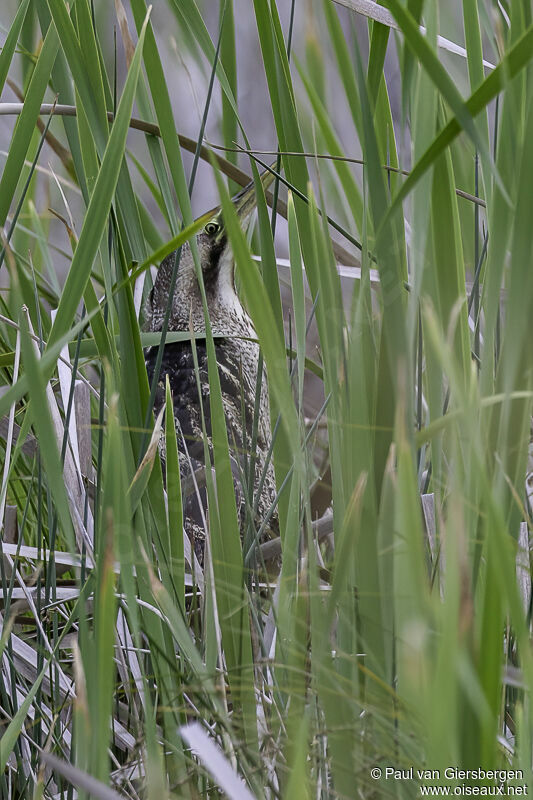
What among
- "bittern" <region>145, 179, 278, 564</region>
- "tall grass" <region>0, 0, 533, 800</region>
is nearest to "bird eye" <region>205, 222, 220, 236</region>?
"bittern" <region>145, 179, 278, 564</region>

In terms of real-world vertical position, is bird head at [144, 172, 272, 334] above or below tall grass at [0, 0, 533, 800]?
above

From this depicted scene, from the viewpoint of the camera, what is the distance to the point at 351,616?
0.45 m

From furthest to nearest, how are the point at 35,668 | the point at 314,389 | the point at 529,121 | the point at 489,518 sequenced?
the point at 314,389 → the point at 35,668 → the point at 529,121 → the point at 489,518

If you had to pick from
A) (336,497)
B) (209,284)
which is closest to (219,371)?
(209,284)

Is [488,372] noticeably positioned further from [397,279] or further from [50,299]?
[50,299]

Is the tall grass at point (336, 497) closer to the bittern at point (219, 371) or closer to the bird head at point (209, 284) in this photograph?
the bittern at point (219, 371)

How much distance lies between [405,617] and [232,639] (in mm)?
237

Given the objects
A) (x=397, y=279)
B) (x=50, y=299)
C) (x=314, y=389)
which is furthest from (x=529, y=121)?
(x=314, y=389)

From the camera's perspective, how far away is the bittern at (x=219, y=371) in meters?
1.00

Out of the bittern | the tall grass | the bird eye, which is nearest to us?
the tall grass

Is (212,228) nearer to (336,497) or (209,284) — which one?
(209,284)

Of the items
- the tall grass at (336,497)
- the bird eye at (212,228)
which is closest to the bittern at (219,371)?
the bird eye at (212,228)

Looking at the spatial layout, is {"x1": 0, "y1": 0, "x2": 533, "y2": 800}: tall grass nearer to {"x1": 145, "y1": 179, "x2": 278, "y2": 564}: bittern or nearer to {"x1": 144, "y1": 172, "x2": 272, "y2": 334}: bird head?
{"x1": 145, "y1": 179, "x2": 278, "y2": 564}: bittern

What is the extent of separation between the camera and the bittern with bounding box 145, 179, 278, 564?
100 cm
